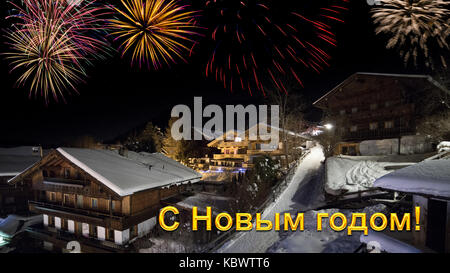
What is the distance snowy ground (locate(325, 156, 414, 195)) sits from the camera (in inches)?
572

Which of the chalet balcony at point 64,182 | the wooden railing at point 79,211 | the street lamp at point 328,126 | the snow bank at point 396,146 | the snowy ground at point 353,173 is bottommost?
the wooden railing at point 79,211

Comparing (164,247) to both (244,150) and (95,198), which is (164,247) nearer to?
(95,198)

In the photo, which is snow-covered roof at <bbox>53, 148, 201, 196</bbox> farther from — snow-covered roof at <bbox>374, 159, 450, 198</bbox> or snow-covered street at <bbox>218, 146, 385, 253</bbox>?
snow-covered roof at <bbox>374, 159, 450, 198</bbox>

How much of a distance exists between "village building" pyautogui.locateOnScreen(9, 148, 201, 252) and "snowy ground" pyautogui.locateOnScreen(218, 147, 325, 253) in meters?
8.08

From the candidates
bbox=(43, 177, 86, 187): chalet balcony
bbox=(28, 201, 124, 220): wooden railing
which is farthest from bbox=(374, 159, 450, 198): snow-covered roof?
bbox=(43, 177, 86, 187): chalet balcony

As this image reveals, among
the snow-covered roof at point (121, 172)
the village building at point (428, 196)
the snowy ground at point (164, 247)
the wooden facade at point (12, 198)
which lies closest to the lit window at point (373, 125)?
the village building at point (428, 196)

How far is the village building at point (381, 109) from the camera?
20.3m

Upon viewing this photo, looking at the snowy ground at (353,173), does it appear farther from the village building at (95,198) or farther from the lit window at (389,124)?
the village building at (95,198)

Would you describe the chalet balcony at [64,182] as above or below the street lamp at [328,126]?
below

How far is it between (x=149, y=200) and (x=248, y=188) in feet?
29.8

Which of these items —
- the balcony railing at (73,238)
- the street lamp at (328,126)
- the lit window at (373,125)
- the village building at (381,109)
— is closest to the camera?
the balcony railing at (73,238)

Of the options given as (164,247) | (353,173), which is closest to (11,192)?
(164,247)

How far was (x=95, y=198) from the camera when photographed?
1609 cm

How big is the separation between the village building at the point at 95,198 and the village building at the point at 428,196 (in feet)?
47.4
